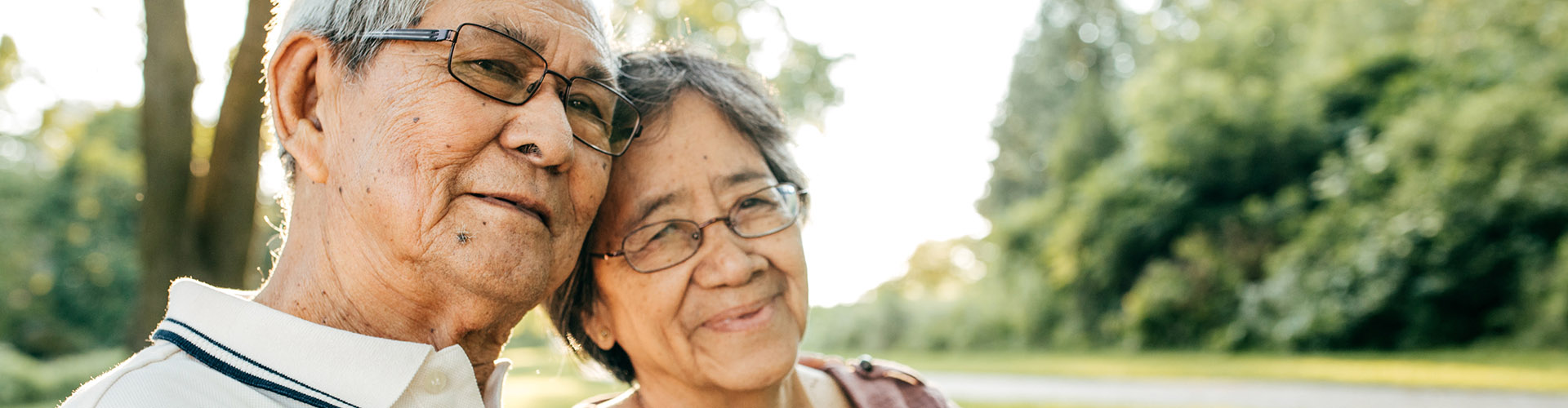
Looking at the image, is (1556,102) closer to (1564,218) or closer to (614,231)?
(1564,218)

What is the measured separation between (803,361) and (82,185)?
38.9m

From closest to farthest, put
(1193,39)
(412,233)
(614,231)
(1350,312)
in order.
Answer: (412,233), (614,231), (1350,312), (1193,39)

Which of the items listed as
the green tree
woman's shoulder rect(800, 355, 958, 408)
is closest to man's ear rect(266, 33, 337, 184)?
woman's shoulder rect(800, 355, 958, 408)

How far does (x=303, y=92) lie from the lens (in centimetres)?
184

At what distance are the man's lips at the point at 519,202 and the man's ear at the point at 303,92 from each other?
332mm

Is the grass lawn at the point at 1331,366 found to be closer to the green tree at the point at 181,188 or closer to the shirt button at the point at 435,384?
the green tree at the point at 181,188

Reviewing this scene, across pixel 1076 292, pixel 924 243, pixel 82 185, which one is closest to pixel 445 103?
pixel 1076 292

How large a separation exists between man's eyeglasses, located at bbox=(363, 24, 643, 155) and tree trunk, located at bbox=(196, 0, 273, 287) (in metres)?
3.43

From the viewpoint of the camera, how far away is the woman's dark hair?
8.02 ft

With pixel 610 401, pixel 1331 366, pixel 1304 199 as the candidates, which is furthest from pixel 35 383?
pixel 1304 199

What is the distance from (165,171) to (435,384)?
14.3 ft

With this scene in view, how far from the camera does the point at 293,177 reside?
6.44 ft

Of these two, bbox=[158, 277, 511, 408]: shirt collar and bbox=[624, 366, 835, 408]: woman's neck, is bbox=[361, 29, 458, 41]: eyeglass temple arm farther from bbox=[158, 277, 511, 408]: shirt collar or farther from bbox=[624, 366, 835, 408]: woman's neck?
bbox=[624, 366, 835, 408]: woman's neck

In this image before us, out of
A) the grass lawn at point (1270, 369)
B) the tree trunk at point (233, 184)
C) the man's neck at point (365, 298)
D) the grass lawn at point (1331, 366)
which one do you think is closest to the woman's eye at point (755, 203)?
the man's neck at point (365, 298)
